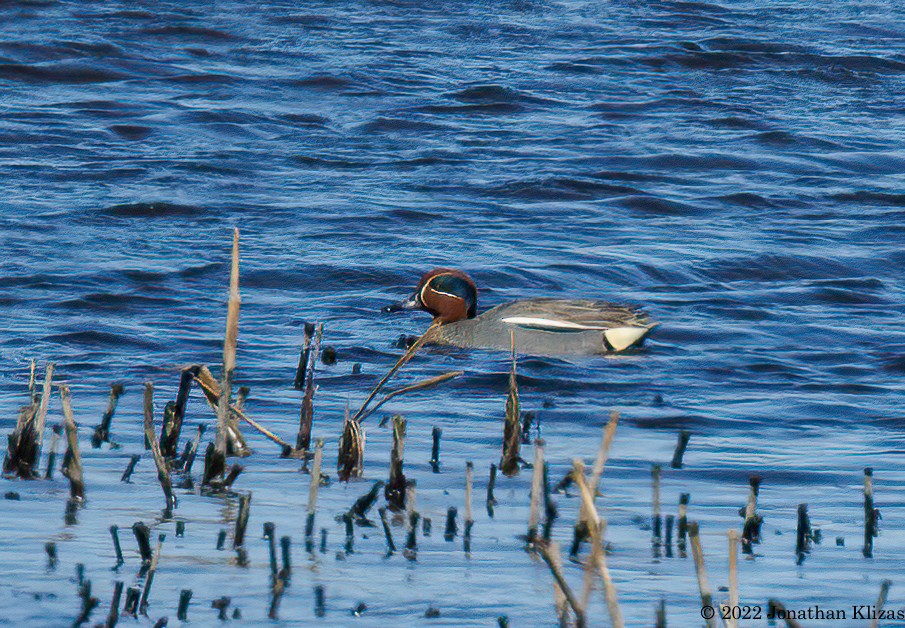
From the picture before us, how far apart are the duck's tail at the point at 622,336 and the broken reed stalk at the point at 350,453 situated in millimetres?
Answer: 4390

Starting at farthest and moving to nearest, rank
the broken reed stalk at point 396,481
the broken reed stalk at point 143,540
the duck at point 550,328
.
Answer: the duck at point 550,328 < the broken reed stalk at point 396,481 < the broken reed stalk at point 143,540

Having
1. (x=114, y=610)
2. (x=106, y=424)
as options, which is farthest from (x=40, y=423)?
(x=114, y=610)

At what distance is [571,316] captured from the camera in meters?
10.8

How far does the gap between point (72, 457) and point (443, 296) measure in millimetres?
5928

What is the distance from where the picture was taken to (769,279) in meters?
13.0

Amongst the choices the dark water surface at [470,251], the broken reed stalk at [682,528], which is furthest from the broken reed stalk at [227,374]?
the broken reed stalk at [682,528]

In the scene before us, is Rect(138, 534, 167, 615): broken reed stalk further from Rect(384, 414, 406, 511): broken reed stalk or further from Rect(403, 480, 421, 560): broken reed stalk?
Rect(384, 414, 406, 511): broken reed stalk

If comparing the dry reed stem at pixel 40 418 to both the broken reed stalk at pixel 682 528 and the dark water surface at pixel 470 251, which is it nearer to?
the dark water surface at pixel 470 251

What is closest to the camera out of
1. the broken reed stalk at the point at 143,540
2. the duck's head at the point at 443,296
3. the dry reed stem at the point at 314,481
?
the broken reed stalk at the point at 143,540

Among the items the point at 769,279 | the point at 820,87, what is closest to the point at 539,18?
the point at 820,87

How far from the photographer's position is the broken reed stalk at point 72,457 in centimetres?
564

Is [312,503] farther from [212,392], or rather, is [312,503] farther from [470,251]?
[470,251]

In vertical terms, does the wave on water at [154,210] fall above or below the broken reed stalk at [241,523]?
above

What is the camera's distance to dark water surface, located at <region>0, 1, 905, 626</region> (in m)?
5.41
